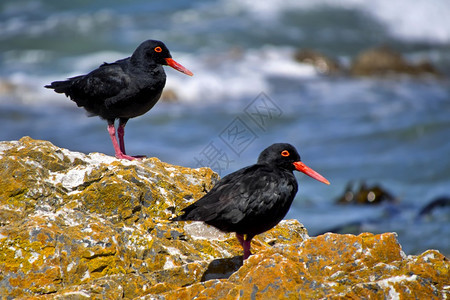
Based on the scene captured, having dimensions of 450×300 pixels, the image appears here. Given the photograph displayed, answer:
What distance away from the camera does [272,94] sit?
2223cm

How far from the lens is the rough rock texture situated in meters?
3.96

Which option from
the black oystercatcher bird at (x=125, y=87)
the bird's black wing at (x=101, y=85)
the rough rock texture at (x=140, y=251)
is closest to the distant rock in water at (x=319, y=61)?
the black oystercatcher bird at (x=125, y=87)

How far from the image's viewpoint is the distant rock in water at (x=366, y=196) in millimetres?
13227

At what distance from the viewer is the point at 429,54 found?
2836 cm

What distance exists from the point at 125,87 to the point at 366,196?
319 inches

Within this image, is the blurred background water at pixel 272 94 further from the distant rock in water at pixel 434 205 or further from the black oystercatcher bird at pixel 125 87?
the black oystercatcher bird at pixel 125 87

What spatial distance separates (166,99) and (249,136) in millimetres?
6015

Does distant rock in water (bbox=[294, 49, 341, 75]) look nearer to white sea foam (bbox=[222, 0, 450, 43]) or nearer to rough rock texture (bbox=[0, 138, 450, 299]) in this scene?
white sea foam (bbox=[222, 0, 450, 43])

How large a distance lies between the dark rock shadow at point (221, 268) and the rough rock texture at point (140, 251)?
1 centimetres

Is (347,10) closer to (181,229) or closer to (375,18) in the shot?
(375,18)

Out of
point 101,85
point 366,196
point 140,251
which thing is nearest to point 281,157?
point 140,251

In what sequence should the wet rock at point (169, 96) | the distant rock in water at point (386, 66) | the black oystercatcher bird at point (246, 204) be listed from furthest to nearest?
the distant rock in water at point (386, 66)
the wet rock at point (169, 96)
the black oystercatcher bird at point (246, 204)

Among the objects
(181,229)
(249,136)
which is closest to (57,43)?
(249,136)

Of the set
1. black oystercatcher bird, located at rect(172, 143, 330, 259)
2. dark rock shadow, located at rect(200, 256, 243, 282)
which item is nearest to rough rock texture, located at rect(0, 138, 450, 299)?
dark rock shadow, located at rect(200, 256, 243, 282)
